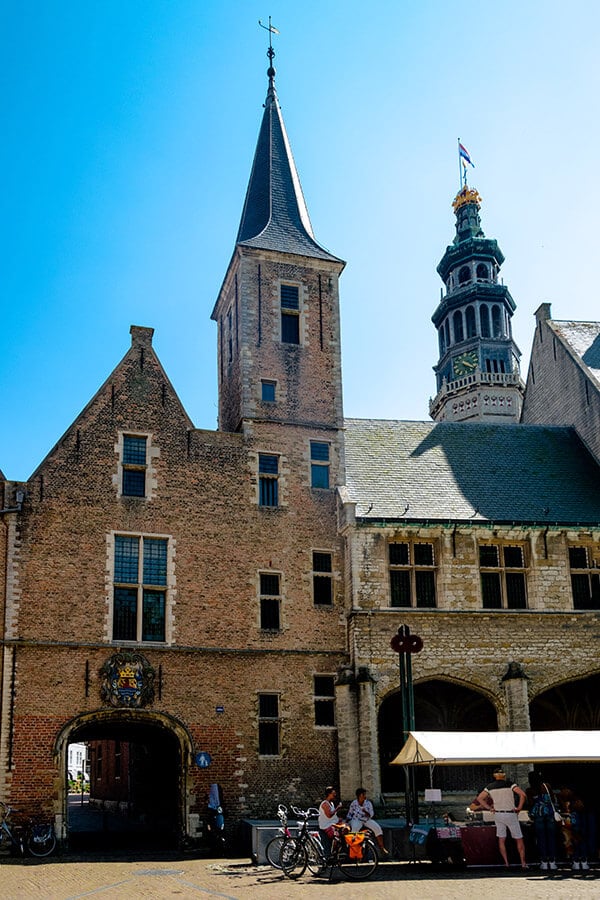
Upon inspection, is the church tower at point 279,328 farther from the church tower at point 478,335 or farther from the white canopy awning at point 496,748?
the church tower at point 478,335

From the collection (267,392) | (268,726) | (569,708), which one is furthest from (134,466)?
(569,708)

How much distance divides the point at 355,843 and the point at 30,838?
8.02 m

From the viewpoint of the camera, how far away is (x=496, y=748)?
58.0ft

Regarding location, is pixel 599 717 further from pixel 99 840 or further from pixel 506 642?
pixel 99 840

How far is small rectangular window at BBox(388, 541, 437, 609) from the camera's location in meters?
25.5

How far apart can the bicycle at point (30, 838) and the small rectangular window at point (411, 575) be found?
978 centimetres

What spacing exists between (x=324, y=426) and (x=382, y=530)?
11.9ft

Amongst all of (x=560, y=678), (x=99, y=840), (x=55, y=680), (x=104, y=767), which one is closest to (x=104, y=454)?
(x=55, y=680)

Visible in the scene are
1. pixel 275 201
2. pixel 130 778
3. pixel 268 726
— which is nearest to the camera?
pixel 268 726

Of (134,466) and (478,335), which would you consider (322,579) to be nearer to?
(134,466)

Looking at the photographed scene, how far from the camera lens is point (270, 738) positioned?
955 inches

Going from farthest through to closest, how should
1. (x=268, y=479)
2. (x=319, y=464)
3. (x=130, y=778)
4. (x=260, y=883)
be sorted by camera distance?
(x=130, y=778) < (x=319, y=464) < (x=268, y=479) < (x=260, y=883)

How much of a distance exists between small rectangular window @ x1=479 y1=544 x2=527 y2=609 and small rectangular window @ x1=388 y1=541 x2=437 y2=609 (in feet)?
4.55

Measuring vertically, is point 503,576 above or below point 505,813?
above
